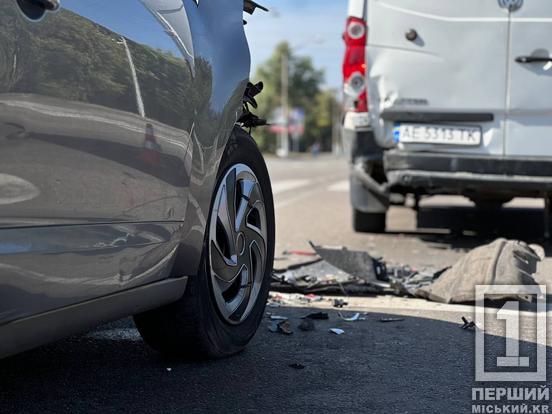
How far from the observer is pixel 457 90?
570 cm

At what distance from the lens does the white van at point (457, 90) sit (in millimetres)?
5586

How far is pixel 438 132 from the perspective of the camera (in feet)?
18.8

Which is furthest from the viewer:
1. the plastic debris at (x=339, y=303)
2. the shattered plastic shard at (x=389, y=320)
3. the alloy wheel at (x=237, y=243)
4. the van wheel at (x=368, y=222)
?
the van wheel at (x=368, y=222)

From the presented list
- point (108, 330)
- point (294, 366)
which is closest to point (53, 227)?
point (294, 366)

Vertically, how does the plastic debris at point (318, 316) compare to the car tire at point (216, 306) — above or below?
below

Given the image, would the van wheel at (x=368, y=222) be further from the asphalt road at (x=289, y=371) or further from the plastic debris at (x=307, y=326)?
the plastic debris at (x=307, y=326)

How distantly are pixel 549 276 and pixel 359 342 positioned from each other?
171 centimetres

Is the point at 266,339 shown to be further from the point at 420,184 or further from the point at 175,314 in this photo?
the point at 420,184

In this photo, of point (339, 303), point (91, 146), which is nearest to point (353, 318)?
point (339, 303)

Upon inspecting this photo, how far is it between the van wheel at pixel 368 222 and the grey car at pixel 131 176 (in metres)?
3.95

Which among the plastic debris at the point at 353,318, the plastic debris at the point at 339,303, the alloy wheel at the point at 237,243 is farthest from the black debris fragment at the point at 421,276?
the alloy wheel at the point at 237,243

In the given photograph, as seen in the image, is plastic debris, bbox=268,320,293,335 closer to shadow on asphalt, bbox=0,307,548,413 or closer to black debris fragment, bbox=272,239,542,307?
shadow on asphalt, bbox=0,307,548,413

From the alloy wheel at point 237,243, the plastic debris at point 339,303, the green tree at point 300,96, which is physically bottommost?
the plastic debris at point 339,303

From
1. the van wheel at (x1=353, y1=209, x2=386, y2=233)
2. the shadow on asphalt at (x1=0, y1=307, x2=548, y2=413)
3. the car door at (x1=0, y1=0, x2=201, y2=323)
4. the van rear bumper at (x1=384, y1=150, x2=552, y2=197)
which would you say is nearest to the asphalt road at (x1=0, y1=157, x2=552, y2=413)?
the shadow on asphalt at (x1=0, y1=307, x2=548, y2=413)
